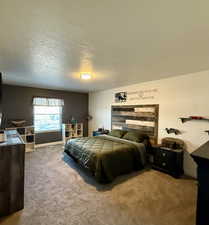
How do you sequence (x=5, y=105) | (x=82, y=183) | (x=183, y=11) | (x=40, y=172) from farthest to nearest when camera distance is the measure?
(x=5, y=105) → (x=40, y=172) → (x=82, y=183) → (x=183, y=11)

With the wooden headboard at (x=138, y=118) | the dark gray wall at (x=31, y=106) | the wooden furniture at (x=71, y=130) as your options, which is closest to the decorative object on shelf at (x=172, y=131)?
the wooden headboard at (x=138, y=118)

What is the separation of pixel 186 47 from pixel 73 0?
1546 millimetres

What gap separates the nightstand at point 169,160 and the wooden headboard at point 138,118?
541 millimetres

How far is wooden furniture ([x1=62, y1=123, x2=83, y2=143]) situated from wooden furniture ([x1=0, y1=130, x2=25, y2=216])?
3.47 metres

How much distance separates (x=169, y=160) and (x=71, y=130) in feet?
12.9

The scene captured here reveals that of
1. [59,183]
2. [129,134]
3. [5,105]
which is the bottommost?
[59,183]

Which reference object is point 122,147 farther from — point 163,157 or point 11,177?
point 11,177

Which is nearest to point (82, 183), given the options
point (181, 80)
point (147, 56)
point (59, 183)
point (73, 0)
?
point (59, 183)

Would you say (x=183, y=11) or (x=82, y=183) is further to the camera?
(x=82, y=183)

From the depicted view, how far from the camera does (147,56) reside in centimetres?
209

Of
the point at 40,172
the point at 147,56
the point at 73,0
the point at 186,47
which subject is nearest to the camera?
the point at 73,0

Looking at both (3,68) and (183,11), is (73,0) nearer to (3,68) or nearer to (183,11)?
(183,11)

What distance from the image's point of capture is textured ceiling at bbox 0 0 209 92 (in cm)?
112

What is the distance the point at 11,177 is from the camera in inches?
74.4
